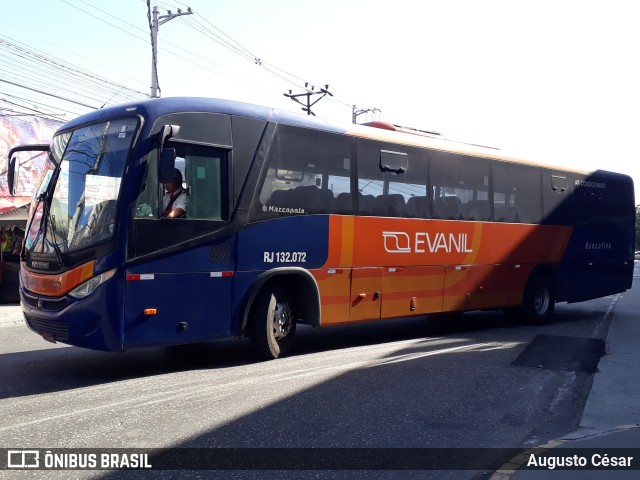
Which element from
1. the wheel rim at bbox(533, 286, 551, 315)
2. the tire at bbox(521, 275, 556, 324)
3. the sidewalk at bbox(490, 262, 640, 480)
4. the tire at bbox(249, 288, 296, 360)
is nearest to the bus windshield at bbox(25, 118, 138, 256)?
the tire at bbox(249, 288, 296, 360)

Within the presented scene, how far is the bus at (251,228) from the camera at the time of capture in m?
8.18

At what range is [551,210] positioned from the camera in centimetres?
1583

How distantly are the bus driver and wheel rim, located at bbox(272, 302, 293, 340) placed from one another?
210 cm

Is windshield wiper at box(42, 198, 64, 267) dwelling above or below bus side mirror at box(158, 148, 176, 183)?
below

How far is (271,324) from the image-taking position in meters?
9.75

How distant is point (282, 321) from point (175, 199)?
2.47 meters

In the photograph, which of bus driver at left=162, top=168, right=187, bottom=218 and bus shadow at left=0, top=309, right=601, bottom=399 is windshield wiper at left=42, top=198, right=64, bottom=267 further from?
bus shadow at left=0, top=309, right=601, bottom=399

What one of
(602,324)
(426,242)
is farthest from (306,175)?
(602,324)

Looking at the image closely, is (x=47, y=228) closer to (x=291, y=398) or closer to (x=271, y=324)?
(x=271, y=324)

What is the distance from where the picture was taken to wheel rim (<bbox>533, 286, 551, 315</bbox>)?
15.4 m

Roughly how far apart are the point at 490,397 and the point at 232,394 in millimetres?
2825

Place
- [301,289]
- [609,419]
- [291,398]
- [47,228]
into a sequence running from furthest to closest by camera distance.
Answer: [301,289] → [47,228] → [291,398] → [609,419]

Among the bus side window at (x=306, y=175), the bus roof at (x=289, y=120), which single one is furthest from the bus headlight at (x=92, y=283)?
the bus side window at (x=306, y=175)

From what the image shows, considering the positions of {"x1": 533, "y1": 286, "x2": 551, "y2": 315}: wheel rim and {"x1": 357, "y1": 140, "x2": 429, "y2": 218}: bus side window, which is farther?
{"x1": 533, "y1": 286, "x2": 551, "y2": 315}: wheel rim
